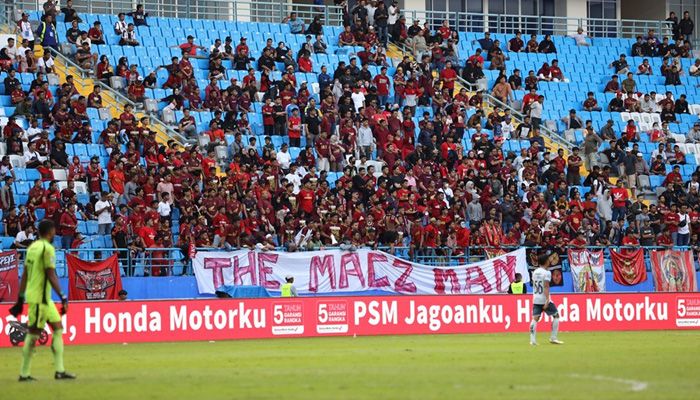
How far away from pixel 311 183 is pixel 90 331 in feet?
33.6

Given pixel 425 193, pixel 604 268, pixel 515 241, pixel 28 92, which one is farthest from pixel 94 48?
pixel 604 268

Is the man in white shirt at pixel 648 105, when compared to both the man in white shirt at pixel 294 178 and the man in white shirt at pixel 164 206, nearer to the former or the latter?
the man in white shirt at pixel 294 178

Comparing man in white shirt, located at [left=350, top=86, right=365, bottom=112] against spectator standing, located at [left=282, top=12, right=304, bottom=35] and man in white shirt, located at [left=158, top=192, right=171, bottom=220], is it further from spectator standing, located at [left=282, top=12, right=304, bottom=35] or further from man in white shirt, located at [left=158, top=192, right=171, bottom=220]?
man in white shirt, located at [left=158, top=192, right=171, bottom=220]

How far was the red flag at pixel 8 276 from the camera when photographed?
30609 millimetres

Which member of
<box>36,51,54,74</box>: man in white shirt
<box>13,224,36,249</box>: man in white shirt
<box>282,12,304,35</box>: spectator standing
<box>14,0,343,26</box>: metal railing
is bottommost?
<box>13,224,36,249</box>: man in white shirt

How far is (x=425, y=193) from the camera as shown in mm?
38469

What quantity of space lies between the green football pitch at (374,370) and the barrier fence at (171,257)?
18.1 feet

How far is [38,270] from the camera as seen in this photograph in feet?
58.5

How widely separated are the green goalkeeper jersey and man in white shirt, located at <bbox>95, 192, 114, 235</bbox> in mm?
15776

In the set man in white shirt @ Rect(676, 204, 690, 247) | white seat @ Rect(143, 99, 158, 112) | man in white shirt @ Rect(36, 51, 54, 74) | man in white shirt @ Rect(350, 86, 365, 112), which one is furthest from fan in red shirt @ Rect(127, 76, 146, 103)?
man in white shirt @ Rect(676, 204, 690, 247)

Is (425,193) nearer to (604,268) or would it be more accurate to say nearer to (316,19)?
(604,268)

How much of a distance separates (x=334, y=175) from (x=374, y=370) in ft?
65.6

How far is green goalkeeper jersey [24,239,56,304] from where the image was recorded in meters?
17.7

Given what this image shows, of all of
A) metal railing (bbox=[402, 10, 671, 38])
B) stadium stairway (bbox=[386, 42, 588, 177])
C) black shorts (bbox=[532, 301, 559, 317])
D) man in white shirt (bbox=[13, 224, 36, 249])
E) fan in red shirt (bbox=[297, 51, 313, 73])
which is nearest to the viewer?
black shorts (bbox=[532, 301, 559, 317])
